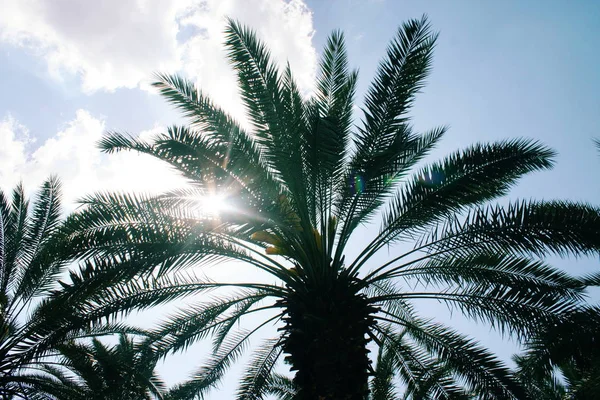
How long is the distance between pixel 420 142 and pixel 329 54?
229 cm

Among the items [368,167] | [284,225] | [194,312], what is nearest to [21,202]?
[194,312]

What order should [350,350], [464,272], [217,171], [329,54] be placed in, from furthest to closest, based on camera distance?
1. [329,54]
2. [464,272]
3. [217,171]
4. [350,350]

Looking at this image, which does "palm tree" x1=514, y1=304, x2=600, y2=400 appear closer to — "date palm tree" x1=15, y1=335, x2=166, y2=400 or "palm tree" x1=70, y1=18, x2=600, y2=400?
"palm tree" x1=70, y1=18, x2=600, y2=400

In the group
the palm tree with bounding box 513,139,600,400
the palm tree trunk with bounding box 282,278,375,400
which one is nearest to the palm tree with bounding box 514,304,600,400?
the palm tree with bounding box 513,139,600,400

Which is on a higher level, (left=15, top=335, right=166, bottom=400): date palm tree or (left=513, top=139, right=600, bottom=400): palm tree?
(left=15, top=335, right=166, bottom=400): date palm tree

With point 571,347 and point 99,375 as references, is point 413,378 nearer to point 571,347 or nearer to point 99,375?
point 571,347

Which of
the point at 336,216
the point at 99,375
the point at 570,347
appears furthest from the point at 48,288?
the point at 570,347

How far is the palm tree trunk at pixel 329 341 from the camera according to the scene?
6.00m

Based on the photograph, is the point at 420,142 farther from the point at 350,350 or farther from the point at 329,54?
the point at 350,350

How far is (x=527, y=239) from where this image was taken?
6262mm

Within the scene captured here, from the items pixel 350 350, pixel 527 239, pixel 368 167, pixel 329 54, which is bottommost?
pixel 350 350

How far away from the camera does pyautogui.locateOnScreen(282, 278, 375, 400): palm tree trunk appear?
5996 mm

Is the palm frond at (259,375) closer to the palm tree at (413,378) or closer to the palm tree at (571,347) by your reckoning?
the palm tree at (413,378)

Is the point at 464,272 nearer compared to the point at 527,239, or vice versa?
the point at 527,239
